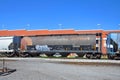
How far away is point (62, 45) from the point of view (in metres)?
39.2

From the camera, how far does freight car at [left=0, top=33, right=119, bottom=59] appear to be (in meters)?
36.6

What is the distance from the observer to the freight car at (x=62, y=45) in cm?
3659

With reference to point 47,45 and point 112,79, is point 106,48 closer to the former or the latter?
point 47,45

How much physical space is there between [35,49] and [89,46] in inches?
358

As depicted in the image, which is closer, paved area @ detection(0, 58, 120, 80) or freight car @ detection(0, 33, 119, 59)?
paved area @ detection(0, 58, 120, 80)

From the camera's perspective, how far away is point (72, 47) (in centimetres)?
3847

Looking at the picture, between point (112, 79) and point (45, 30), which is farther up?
point (45, 30)

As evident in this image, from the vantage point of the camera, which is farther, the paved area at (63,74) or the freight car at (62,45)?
the freight car at (62,45)

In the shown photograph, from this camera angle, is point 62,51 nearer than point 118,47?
No

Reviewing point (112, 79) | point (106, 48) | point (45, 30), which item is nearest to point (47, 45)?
point (106, 48)

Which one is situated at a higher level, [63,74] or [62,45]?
[62,45]

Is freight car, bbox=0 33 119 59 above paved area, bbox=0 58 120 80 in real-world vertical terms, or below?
above

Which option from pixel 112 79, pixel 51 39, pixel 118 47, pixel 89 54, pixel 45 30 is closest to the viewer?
pixel 112 79

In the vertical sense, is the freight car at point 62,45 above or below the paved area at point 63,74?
above
